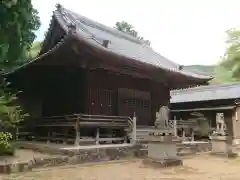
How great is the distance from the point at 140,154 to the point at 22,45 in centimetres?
942

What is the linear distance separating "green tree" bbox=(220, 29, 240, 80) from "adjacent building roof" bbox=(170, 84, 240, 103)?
41.1ft

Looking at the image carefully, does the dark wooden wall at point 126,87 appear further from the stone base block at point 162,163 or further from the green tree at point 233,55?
the green tree at point 233,55

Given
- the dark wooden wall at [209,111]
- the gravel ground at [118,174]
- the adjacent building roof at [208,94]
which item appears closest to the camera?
the gravel ground at [118,174]

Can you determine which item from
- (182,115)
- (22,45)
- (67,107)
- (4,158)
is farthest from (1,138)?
(182,115)

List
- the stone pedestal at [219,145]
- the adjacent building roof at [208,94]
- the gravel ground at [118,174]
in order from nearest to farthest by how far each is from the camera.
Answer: the gravel ground at [118,174] < the stone pedestal at [219,145] < the adjacent building roof at [208,94]

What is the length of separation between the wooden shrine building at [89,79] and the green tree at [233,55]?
24.2 metres

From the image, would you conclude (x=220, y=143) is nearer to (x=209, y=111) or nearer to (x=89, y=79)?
(x=89, y=79)

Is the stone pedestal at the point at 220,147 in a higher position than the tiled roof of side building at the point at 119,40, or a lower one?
lower

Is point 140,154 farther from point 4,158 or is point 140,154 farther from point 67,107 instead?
point 4,158

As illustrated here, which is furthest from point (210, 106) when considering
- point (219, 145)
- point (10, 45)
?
point (10, 45)

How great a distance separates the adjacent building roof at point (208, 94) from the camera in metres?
25.9

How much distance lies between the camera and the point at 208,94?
27.9 meters

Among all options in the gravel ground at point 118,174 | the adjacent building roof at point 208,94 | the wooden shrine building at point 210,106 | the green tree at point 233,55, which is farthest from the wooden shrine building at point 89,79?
the green tree at point 233,55

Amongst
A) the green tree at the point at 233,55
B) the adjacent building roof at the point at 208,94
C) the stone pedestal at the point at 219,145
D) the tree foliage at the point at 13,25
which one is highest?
the green tree at the point at 233,55
